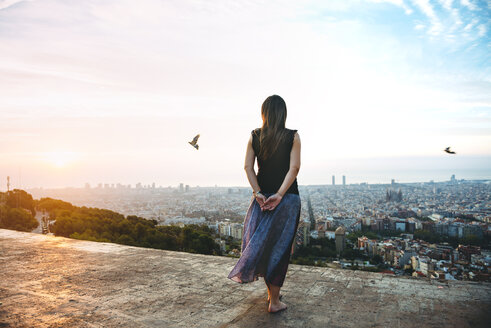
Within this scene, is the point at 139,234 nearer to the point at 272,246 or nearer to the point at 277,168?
the point at 272,246

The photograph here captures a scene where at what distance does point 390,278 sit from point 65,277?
326cm

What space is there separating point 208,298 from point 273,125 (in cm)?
150

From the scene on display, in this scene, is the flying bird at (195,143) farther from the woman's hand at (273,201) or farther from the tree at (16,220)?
the tree at (16,220)

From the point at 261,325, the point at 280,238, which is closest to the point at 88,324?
the point at 261,325

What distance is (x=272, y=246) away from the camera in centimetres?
232

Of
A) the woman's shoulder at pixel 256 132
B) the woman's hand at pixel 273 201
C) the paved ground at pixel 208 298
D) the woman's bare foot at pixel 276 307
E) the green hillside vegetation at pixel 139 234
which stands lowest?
the green hillside vegetation at pixel 139 234

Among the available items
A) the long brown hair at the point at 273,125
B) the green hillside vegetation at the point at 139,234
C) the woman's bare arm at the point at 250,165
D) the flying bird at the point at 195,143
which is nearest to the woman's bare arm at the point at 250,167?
the woman's bare arm at the point at 250,165

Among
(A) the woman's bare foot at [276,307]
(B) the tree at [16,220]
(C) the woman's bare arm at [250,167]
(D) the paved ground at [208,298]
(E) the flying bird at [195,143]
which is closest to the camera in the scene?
(D) the paved ground at [208,298]

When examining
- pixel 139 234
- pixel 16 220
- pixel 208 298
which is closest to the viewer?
pixel 208 298

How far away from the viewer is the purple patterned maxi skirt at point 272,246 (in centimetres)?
227

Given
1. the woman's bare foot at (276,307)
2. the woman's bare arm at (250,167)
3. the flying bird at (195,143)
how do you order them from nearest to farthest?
the woman's bare foot at (276,307)
the woman's bare arm at (250,167)
the flying bird at (195,143)

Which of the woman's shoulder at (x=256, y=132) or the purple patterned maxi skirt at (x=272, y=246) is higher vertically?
the woman's shoulder at (x=256, y=132)

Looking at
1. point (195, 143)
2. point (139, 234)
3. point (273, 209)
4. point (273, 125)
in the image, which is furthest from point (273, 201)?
point (139, 234)

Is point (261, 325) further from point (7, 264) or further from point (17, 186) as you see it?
point (17, 186)
